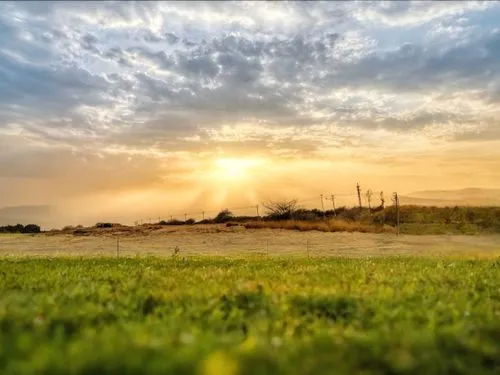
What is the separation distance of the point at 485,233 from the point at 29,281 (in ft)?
218

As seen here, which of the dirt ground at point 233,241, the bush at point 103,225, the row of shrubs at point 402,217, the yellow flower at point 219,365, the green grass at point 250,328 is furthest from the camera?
the bush at point 103,225

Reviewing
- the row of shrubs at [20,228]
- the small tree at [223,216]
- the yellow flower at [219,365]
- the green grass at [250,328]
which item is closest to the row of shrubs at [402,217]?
the small tree at [223,216]

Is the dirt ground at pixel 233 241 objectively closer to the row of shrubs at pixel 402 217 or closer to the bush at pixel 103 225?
the row of shrubs at pixel 402 217

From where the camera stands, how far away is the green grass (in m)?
5.48

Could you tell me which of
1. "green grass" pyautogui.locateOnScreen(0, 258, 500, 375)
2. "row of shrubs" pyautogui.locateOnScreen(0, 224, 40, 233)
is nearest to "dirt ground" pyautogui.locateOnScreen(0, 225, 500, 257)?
"row of shrubs" pyautogui.locateOnScreen(0, 224, 40, 233)

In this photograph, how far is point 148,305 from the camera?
32.2ft

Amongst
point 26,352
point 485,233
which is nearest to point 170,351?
point 26,352

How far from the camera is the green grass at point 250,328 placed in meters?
5.48

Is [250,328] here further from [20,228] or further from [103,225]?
[20,228]

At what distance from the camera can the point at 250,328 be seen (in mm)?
7734

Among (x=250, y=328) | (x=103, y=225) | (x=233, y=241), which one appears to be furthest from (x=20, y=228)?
(x=250, y=328)

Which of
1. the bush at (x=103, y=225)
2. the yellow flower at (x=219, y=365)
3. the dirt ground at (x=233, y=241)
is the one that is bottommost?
the yellow flower at (x=219, y=365)

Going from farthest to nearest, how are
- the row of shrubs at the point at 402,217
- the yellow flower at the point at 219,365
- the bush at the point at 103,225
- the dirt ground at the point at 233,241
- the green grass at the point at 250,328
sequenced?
the bush at the point at 103,225, the row of shrubs at the point at 402,217, the dirt ground at the point at 233,241, the green grass at the point at 250,328, the yellow flower at the point at 219,365

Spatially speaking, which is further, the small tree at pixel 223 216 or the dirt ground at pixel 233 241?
the small tree at pixel 223 216
